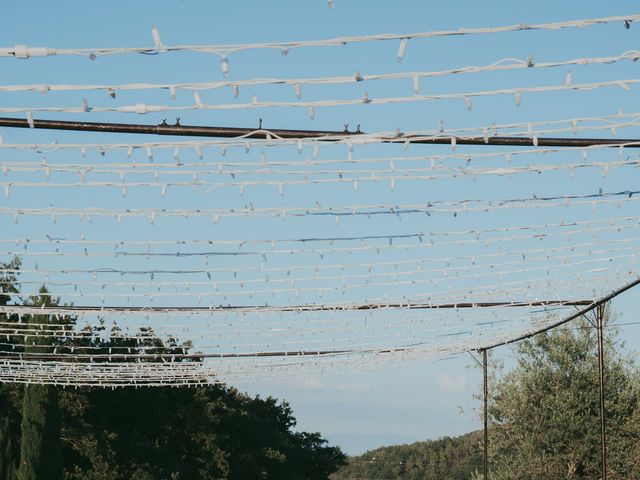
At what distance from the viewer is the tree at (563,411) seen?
22.3 m

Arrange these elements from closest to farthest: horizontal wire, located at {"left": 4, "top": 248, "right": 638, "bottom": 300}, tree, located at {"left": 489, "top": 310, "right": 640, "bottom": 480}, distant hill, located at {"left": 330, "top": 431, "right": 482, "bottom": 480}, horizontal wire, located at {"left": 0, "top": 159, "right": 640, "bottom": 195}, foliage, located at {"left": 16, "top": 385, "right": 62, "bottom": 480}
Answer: horizontal wire, located at {"left": 0, "top": 159, "right": 640, "bottom": 195} < horizontal wire, located at {"left": 4, "top": 248, "right": 638, "bottom": 300} < foliage, located at {"left": 16, "top": 385, "right": 62, "bottom": 480} < tree, located at {"left": 489, "top": 310, "right": 640, "bottom": 480} < distant hill, located at {"left": 330, "top": 431, "right": 482, "bottom": 480}

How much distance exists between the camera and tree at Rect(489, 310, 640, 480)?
2233 centimetres

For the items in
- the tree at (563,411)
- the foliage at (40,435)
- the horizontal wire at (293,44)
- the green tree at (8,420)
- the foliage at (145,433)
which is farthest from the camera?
the tree at (563,411)

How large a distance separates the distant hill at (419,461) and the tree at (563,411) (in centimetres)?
1892

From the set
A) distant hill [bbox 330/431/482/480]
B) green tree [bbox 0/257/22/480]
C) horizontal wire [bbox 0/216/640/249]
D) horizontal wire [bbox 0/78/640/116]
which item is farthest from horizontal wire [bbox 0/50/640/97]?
distant hill [bbox 330/431/482/480]

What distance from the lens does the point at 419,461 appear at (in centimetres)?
6109

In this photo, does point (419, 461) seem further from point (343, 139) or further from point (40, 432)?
point (343, 139)

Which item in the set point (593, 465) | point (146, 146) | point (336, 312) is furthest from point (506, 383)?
point (146, 146)

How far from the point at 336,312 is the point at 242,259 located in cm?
196

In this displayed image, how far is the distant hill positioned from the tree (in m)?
18.9

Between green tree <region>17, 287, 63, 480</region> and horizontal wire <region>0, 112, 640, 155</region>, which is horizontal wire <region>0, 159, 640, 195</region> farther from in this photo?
green tree <region>17, 287, 63, 480</region>

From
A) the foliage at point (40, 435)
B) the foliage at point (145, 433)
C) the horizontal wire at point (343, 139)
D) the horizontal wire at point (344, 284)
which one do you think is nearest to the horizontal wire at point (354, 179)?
the horizontal wire at point (343, 139)

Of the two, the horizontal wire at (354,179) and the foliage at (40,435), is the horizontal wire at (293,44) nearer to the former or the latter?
the horizontal wire at (354,179)

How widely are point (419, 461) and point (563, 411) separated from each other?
3950 centimetres
